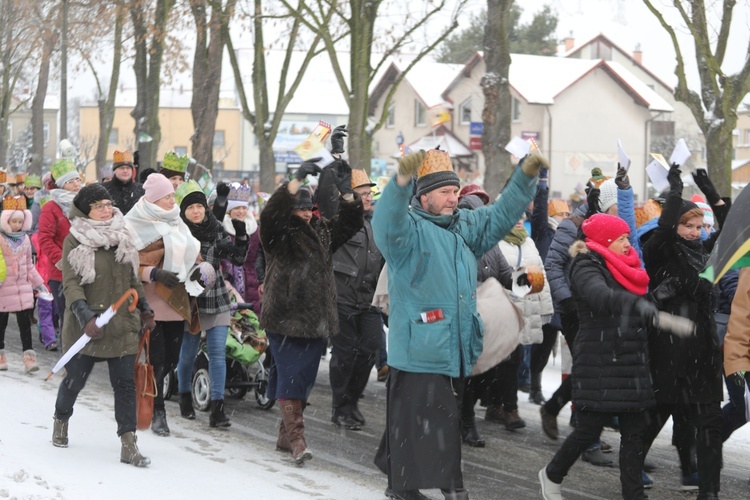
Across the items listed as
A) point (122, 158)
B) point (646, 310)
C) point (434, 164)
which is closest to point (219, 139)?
point (122, 158)

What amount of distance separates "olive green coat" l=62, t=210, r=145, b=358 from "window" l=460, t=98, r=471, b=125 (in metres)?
49.0

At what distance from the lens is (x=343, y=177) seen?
7.85 metres

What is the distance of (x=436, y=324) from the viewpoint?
19.7ft

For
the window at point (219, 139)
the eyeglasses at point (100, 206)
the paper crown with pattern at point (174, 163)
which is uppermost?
the window at point (219, 139)

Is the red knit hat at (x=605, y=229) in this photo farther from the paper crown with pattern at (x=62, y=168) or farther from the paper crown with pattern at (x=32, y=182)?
the paper crown with pattern at (x=32, y=182)

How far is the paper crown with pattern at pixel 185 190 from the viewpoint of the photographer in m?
8.90

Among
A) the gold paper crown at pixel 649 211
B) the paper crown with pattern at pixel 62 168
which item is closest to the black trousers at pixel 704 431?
the gold paper crown at pixel 649 211

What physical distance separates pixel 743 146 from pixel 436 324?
7511 cm

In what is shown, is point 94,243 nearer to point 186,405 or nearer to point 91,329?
point 91,329

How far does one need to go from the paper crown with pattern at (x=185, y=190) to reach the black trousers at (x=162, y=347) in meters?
1.05

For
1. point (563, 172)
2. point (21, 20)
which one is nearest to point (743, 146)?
point (563, 172)

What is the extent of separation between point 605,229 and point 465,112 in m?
50.1

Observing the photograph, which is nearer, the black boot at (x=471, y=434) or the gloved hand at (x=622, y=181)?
the gloved hand at (x=622, y=181)

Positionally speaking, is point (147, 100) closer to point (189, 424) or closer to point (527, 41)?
point (189, 424)
